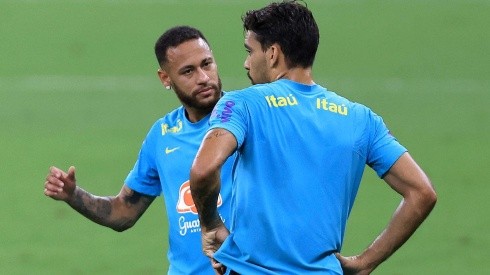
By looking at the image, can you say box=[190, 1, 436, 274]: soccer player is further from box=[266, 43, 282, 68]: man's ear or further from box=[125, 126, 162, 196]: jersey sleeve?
box=[125, 126, 162, 196]: jersey sleeve

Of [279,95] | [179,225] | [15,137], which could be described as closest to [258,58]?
[279,95]

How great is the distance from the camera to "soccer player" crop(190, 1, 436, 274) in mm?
4625

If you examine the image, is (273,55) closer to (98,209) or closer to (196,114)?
(196,114)

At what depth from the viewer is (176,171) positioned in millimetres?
5789

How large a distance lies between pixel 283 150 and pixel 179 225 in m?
1.26

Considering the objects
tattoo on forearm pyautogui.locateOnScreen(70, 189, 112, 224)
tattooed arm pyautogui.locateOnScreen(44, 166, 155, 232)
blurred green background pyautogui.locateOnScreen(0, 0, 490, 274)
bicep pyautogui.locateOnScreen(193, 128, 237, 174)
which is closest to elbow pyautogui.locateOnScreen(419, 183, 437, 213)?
bicep pyautogui.locateOnScreen(193, 128, 237, 174)

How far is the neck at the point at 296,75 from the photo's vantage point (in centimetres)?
486

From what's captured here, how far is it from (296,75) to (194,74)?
129 cm

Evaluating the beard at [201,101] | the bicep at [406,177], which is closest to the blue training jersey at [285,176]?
the bicep at [406,177]

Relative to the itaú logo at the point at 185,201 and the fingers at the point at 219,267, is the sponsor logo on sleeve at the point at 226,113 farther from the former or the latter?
the itaú logo at the point at 185,201

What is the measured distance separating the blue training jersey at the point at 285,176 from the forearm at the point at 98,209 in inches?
57.1

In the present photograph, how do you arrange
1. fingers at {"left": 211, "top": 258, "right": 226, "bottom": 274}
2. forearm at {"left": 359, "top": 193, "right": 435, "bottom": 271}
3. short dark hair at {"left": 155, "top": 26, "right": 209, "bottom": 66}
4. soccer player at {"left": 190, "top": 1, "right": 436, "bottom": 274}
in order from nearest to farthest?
soccer player at {"left": 190, "top": 1, "right": 436, "bottom": 274} < fingers at {"left": 211, "top": 258, "right": 226, "bottom": 274} < forearm at {"left": 359, "top": 193, "right": 435, "bottom": 271} < short dark hair at {"left": 155, "top": 26, "right": 209, "bottom": 66}

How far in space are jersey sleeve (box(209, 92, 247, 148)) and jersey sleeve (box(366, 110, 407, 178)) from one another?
57 cm

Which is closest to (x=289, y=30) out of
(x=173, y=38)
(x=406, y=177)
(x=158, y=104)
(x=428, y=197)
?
(x=406, y=177)
